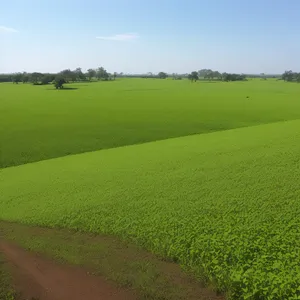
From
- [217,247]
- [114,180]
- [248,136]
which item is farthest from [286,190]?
[248,136]

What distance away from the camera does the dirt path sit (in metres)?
10.0

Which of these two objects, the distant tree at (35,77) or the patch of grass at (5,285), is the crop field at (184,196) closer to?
the patch of grass at (5,285)

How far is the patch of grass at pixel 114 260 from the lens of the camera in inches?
395

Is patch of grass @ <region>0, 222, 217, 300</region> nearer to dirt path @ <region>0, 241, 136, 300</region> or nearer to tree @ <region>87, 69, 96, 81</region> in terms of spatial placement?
dirt path @ <region>0, 241, 136, 300</region>

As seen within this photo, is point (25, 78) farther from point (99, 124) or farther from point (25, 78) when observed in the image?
point (99, 124)

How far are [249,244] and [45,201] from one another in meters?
10.2

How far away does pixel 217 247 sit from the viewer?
1144 cm

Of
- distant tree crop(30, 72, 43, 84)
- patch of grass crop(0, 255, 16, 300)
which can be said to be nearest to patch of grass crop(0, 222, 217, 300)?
patch of grass crop(0, 255, 16, 300)

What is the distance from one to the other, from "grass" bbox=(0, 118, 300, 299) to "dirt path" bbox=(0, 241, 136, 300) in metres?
2.38

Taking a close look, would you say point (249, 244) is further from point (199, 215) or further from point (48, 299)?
point (48, 299)

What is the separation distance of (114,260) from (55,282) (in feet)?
6.91

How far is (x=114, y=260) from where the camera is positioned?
11.7 meters

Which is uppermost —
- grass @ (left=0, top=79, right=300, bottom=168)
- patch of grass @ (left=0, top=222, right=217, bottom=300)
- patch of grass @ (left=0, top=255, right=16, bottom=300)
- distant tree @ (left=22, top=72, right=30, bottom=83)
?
distant tree @ (left=22, top=72, right=30, bottom=83)

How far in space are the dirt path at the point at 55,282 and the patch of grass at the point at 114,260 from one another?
332 millimetres
